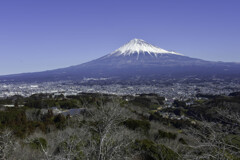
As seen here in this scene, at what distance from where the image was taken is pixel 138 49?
14762 cm

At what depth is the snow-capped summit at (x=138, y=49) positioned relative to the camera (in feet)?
480

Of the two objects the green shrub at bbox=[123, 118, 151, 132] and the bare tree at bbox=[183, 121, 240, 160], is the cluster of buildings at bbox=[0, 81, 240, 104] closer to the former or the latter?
the green shrub at bbox=[123, 118, 151, 132]

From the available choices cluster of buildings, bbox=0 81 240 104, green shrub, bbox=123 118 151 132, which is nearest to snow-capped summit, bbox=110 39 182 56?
cluster of buildings, bbox=0 81 240 104

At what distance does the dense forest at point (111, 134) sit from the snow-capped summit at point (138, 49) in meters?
119

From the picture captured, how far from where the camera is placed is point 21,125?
Answer: 14383 millimetres

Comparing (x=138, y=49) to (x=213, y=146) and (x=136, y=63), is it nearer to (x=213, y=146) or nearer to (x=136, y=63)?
(x=136, y=63)

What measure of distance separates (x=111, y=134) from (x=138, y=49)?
144332mm

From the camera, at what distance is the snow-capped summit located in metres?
146

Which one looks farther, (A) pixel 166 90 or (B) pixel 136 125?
(A) pixel 166 90

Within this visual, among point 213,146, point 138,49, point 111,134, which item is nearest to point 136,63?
point 138,49

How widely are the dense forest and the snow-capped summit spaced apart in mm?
118778

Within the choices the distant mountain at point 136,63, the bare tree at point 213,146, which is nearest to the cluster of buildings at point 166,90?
the bare tree at point 213,146

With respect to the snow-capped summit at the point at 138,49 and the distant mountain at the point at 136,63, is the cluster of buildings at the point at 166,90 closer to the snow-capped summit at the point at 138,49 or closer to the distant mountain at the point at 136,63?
the distant mountain at the point at 136,63

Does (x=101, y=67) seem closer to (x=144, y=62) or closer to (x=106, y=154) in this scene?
(x=144, y=62)
